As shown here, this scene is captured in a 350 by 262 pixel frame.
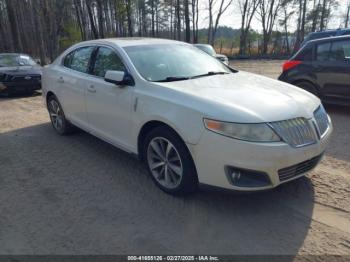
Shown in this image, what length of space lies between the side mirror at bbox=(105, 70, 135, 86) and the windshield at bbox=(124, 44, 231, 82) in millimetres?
161

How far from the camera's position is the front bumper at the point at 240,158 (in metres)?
2.90

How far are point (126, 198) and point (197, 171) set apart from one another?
932 mm

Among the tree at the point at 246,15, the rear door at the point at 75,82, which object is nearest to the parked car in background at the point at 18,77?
the rear door at the point at 75,82

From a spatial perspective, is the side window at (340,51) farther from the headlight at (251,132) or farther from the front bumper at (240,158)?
the headlight at (251,132)

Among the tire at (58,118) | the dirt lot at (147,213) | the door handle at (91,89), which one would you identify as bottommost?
the dirt lot at (147,213)

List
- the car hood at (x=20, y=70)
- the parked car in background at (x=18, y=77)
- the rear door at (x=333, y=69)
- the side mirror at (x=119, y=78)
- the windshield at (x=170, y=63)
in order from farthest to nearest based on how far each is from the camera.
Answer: the car hood at (x=20, y=70)
the parked car in background at (x=18, y=77)
the rear door at (x=333, y=69)
the windshield at (x=170, y=63)
the side mirror at (x=119, y=78)

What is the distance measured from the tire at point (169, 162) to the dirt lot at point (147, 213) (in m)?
0.15

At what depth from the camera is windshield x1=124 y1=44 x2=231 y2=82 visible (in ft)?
13.2

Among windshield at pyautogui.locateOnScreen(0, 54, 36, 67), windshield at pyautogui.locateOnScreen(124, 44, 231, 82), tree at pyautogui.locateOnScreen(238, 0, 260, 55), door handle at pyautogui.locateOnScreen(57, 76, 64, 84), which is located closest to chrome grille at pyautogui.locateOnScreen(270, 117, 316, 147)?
windshield at pyautogui.locateOnScreen(124, 44, 231, 82)

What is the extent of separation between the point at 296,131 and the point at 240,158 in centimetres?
63

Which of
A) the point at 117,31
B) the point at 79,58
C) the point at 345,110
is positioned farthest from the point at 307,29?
the point at 79,58

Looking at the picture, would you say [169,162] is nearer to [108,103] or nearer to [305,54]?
Answer: [108,103]

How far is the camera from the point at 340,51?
6.73 m

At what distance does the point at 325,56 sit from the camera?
696cm
